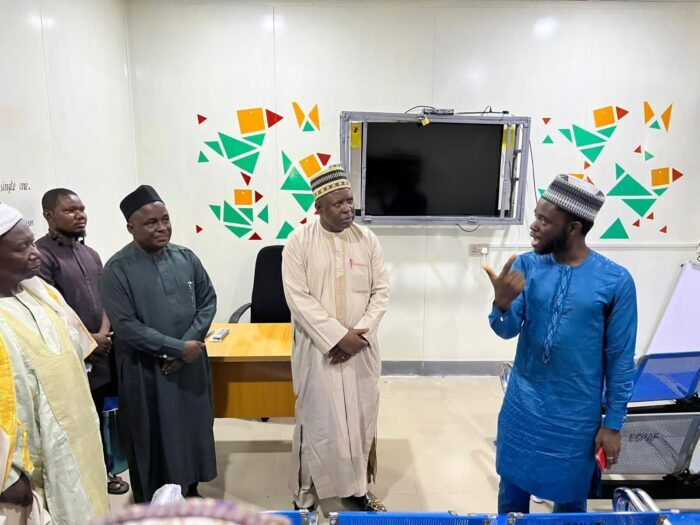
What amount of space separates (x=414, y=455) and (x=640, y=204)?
2872 millimetres

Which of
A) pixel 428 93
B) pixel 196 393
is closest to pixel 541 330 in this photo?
pixel 196 393

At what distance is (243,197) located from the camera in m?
3.74

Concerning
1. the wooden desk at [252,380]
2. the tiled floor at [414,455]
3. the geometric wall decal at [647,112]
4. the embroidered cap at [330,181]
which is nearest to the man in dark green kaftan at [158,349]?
the wooden desk at [252,380]

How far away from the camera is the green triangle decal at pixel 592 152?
373 centimetres

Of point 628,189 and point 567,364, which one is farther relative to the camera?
point 628,189

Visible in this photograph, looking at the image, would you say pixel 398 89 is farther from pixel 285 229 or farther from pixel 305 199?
pixel 285 229

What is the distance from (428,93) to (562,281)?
2554 mm

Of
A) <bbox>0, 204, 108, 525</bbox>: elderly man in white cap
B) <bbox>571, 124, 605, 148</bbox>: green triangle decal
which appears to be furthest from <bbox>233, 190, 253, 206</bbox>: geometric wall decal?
<bbox>571, 124, 605, 148</bbox>: green triangle decal

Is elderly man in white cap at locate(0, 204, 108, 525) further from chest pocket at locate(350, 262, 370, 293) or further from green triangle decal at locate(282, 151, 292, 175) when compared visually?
green triangle decal at locate(282, 151, 292, 175)

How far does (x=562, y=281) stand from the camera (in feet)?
4.99

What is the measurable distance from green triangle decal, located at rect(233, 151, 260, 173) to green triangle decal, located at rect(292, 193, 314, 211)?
1.37ft

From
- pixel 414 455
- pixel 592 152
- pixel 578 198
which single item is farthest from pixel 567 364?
pixel 592 152

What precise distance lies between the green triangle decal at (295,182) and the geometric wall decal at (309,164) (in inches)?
2.3

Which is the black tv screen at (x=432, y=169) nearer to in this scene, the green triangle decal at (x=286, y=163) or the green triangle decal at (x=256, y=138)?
the green triangle decal at (x=286, y=163)
